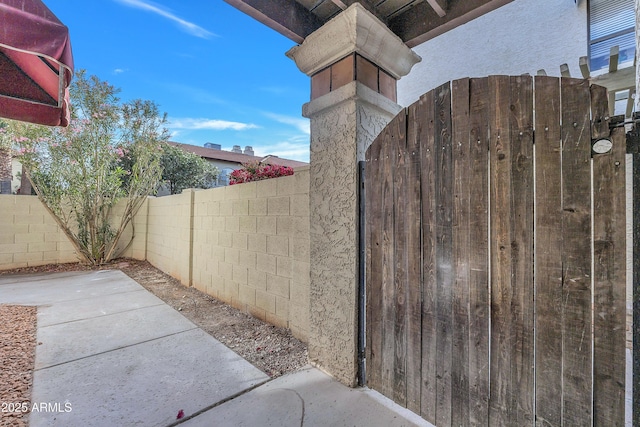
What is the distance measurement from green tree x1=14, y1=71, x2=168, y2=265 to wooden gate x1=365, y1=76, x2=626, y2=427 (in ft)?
22.9

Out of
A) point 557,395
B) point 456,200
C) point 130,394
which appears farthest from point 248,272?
point 557,395

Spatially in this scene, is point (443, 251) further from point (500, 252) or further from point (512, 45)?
point (512, 45)

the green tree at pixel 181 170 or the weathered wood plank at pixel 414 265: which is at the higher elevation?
the green tree at pixel 181 170

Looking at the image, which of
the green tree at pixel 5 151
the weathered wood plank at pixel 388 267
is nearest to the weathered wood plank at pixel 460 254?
the weathered wood plank at pixel 388 267

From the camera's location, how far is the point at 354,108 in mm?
1964

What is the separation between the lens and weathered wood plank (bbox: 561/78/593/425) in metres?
1.15

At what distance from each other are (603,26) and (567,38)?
41 centimetres

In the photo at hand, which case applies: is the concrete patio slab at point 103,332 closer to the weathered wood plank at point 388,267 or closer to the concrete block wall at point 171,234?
the concrete block wall at point 171,234

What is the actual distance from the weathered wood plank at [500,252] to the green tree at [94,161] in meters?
7.43

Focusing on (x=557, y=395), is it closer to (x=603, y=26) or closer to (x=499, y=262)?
(x=499, y=262)

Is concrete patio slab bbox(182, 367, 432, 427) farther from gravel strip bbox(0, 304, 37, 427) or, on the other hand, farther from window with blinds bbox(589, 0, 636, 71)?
window with blinds bbox(589, 0, 636, 71)

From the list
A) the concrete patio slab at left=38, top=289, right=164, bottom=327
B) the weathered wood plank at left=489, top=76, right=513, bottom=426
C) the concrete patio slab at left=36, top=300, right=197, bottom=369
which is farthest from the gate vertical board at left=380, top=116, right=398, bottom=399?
the concrete patio slab at left=38, top=289, right=164, bottom=327

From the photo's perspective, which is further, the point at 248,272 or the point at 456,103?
the point at 248,272

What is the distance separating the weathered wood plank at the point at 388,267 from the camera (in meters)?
1.79
